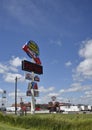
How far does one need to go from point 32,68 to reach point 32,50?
9.53 ft

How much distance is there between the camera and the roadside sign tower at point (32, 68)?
41.5m

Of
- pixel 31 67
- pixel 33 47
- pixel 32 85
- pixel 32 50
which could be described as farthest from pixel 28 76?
A: pixel 33 47

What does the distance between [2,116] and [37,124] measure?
17.4ft

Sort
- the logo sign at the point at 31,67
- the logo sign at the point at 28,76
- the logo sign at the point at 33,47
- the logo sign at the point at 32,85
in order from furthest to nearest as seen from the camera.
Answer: the logo sign at the point at 33,47 → the logo sign at the point at 32,85 → the logo sign at the point at 28,76 → the logo sign at the point at 31,67

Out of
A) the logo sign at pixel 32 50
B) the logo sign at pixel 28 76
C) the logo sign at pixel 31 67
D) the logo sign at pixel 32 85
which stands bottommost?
the logo sign at pixel 32 85

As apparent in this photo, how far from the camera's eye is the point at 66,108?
121 metres

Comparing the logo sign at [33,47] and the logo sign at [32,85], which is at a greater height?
the logo sign at [33,47]

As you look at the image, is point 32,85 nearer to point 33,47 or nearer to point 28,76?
point 28,76

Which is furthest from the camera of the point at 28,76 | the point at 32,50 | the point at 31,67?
the point at 32,50

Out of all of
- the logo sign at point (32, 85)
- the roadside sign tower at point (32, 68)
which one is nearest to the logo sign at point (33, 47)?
the roadside sign tower at point (32, 68)

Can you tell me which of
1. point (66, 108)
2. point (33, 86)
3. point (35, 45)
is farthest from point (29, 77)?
point (66, 108)

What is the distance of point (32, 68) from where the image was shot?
4225 cm

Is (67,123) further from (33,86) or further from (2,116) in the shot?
(33,86)

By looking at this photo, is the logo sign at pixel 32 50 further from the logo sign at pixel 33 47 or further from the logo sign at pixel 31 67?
the logo sign at pixel 31 67
